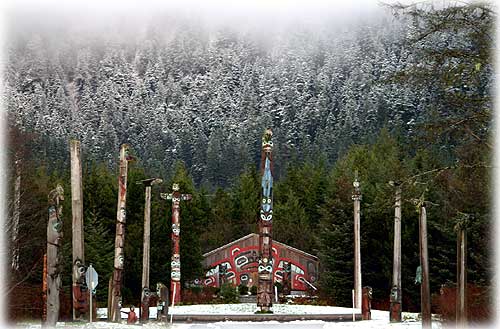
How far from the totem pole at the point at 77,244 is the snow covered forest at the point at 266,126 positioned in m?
1.79

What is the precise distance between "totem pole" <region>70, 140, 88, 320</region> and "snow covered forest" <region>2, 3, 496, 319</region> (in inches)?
70.4

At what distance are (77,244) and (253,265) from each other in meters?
27.2

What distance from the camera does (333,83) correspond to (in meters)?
133

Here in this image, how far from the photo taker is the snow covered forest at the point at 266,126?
452 inches

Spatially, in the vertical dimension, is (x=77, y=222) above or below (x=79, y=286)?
above

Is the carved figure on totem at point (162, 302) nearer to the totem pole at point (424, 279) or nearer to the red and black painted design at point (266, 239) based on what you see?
the red and black painted design at point (266, 239)

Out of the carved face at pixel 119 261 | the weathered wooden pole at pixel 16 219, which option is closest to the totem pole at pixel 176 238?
the weathered wooden pole at pixel 16 219

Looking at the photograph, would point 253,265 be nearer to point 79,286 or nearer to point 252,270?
point 252,270

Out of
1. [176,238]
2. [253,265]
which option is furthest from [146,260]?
[253,265]

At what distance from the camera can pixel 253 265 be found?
43.4 metres

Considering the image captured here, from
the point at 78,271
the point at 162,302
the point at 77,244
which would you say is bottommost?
the point at 162,302

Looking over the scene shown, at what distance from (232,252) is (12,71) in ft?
363

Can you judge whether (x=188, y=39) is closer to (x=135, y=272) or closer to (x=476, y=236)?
(x=135, y=272)

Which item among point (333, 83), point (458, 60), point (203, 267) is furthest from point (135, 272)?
point (333, 83)
